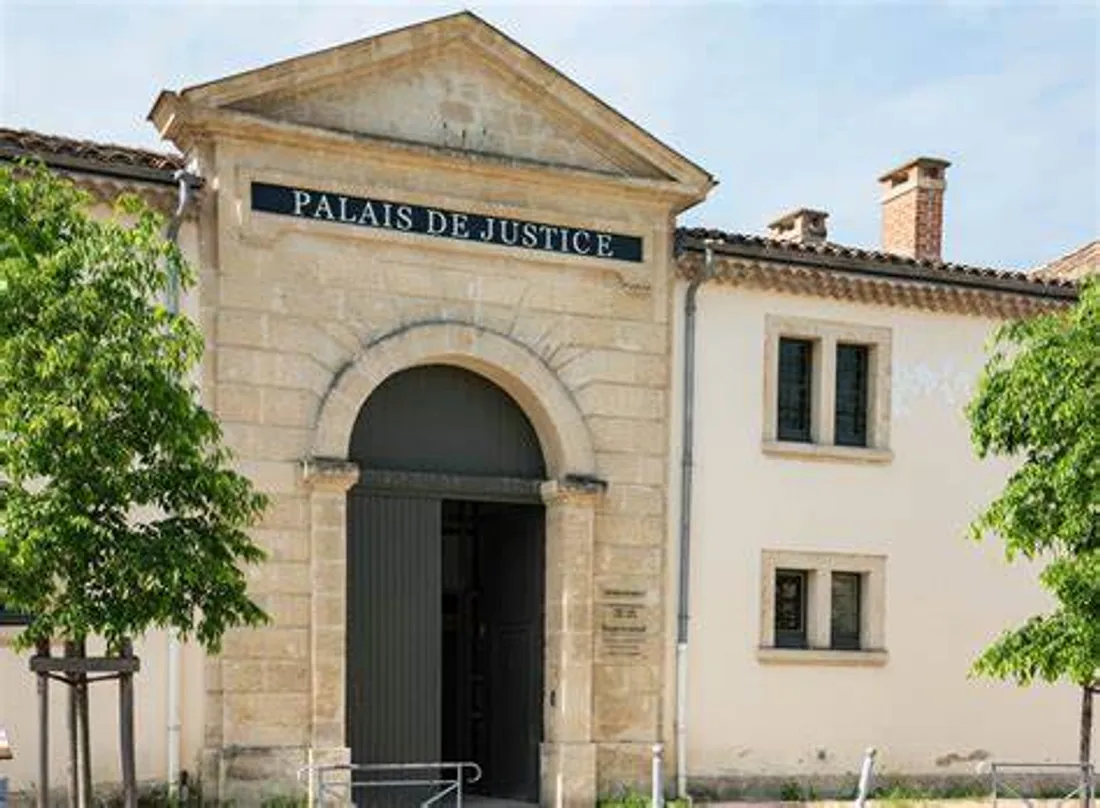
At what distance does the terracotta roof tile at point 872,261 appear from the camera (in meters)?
18.2

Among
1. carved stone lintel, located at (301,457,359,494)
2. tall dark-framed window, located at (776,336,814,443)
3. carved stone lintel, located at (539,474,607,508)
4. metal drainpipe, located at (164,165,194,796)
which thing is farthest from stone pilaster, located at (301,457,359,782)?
tall dark-framed window, located at (776,336,814,443)

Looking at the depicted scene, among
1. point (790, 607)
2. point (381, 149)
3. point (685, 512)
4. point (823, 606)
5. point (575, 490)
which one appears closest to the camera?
point (381, 149)

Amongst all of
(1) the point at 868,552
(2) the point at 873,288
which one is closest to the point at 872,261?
(2) the point at 873,288

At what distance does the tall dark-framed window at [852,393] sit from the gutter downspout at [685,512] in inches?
80.5

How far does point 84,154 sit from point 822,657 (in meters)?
9.40

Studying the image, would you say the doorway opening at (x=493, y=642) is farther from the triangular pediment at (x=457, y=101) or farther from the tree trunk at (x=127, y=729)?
the tree trunk at (x=127, y=729)

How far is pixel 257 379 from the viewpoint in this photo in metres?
15.8

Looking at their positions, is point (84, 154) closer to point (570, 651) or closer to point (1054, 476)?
point (570, 651)

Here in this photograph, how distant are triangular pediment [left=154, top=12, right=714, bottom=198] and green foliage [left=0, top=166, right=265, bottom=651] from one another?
4877mm

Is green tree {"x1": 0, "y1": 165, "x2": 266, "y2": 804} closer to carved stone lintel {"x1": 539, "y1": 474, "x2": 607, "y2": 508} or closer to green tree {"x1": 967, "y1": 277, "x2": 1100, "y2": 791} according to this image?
carved stone lintel {"x1": 539, "y1": 474, "x2": 607, "y2": 508}

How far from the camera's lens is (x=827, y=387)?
18828 mm

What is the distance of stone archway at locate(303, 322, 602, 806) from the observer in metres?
15.9

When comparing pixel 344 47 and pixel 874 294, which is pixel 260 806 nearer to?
pixel 344 47

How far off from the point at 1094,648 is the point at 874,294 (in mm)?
5708
